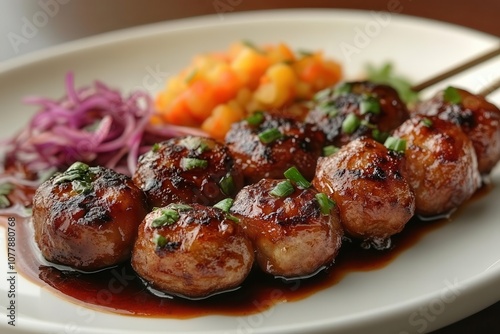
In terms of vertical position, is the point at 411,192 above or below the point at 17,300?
below

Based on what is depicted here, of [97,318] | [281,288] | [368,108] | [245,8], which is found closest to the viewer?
[97,318]

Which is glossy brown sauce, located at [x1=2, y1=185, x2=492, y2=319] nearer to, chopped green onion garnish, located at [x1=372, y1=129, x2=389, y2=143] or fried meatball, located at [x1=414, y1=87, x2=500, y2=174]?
chopped green onion garnish, located at [x1=372, y1=129, x2=389, y2=143]

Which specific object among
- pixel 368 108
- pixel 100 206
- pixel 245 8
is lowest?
pixel 245 8

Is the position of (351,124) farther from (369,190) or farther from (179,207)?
(179,207)

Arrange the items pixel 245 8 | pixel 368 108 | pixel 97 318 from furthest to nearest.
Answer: pixel 245 8
pixel 368 108
pixel 97 318

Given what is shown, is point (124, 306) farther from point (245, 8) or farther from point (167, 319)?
point (245, 8)

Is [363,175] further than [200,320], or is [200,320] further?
[363,175]

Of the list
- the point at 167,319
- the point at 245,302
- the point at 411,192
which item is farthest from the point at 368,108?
the point at 167,319
